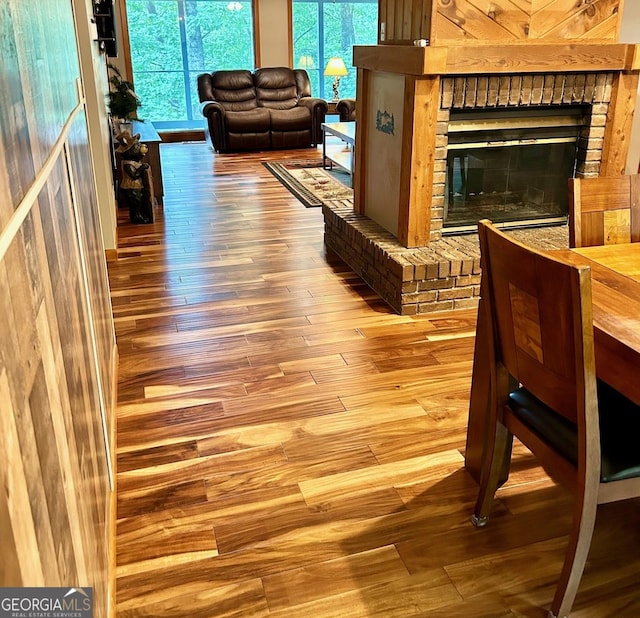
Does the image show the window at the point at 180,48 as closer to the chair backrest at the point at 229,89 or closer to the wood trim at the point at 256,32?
the wood trim at the point at 256,32

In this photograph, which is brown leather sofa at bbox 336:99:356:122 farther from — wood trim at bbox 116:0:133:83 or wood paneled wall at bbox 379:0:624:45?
wood paneled wall at bbox 379:0:624:45

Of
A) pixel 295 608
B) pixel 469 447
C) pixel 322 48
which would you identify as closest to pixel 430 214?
pixel 469 447

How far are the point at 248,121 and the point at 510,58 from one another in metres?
5.39

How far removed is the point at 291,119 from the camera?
27.5ft

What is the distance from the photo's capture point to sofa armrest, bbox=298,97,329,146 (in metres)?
8.51

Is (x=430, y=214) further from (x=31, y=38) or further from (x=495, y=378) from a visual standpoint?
(x=31, y=38)

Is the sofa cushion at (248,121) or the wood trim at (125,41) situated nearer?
the sofa cushion at (248,121)

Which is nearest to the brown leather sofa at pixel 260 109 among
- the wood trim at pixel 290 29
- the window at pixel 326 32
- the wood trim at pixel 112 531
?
the wood trim at pixel 290 29

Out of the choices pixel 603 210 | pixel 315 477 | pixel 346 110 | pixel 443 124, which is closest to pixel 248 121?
pixel 346 110

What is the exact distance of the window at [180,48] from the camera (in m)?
9.19

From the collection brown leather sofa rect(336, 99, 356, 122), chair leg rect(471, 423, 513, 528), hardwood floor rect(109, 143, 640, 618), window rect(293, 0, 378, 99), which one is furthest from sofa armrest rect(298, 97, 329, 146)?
chair leg rect(471, 423, 513, 528)

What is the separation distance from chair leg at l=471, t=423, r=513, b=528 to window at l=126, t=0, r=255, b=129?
893 cm

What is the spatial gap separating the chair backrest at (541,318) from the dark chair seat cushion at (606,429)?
0.33 ft
